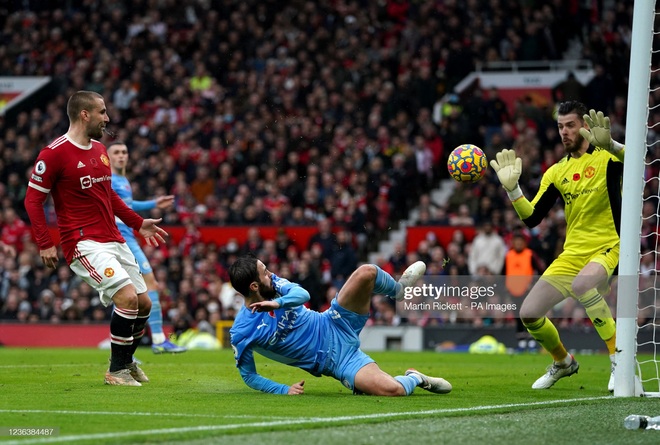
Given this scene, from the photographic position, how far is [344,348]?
338 inches

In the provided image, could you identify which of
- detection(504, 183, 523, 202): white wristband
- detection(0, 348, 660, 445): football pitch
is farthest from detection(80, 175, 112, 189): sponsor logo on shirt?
detection(504, 183, 523, 202): white wristband

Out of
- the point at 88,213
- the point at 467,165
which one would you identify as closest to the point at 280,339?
the point at 88,213

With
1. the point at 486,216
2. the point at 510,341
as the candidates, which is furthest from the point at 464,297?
the point at 486,216

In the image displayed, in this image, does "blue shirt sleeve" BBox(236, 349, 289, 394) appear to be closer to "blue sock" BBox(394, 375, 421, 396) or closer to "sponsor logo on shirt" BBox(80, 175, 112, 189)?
"blue sock" BBox(394, 375, 421, 396)

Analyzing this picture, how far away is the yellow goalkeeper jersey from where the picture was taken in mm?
9680

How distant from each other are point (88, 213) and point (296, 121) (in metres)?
14.6

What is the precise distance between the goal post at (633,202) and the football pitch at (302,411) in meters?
0.33

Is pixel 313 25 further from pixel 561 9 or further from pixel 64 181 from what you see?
pixel 64 181

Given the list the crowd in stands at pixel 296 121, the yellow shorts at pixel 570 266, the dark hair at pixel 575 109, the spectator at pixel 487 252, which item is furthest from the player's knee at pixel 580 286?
the spectator at pixel 487 252

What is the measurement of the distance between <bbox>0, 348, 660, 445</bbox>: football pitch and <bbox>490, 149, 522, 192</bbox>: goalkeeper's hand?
6.08ft

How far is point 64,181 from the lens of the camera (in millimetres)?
9352

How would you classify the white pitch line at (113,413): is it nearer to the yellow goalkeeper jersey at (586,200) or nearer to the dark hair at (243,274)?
the dark hair at (243,274)

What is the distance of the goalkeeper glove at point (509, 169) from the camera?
963 centimetres

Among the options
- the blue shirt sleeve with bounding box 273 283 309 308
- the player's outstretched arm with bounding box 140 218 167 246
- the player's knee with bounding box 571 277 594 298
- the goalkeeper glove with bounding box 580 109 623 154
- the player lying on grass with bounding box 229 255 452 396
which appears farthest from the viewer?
the player's outstretched arm with bounding box 140 218 167 246
